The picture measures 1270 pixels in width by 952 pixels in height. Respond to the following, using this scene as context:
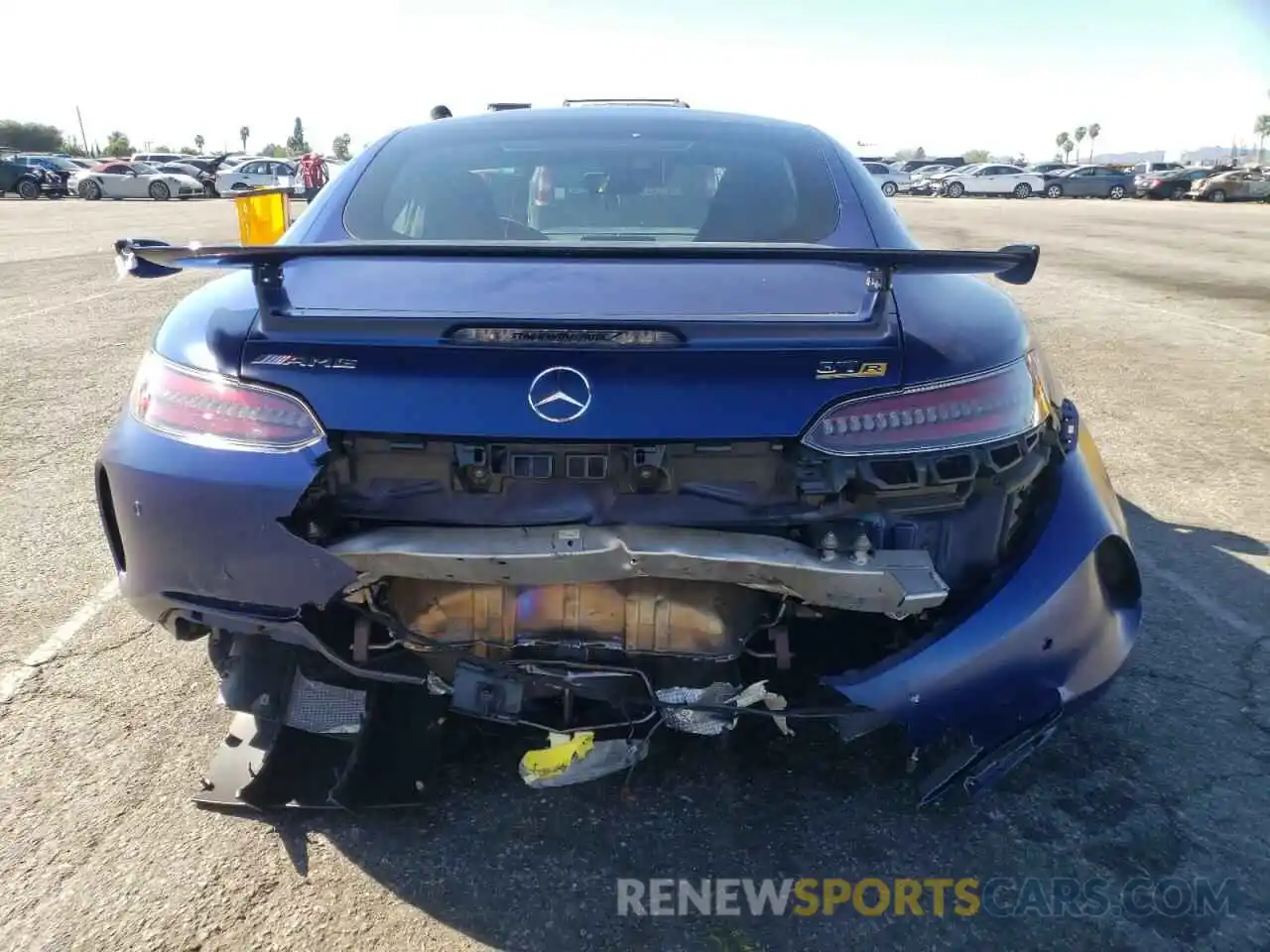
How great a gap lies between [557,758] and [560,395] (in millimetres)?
1019

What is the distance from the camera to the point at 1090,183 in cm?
4675

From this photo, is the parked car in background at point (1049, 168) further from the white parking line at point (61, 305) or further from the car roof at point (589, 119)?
the car roof at point (589, 119)

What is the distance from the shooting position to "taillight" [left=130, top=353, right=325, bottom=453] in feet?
6.33

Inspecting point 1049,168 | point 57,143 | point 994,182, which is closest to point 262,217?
point 994,182

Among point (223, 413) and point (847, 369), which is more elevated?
point (847, 369)

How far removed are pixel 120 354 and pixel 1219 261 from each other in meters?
15.8

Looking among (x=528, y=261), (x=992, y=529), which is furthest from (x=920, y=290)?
(x=528, y=261)

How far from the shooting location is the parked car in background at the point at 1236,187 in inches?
1577

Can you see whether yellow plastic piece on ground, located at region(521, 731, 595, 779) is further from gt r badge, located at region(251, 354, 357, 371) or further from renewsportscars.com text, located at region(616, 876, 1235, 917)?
gt r badge, located at region(251, 354, 357, 371)

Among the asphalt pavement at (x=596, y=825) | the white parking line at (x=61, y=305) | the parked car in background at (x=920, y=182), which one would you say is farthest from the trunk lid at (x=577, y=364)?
the parked car in background at (x=920, y=182)

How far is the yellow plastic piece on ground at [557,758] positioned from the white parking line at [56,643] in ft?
4.60

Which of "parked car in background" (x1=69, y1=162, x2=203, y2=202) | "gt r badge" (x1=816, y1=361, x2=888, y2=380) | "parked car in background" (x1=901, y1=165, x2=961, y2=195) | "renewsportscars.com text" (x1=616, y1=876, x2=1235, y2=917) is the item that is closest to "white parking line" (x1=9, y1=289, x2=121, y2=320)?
"renewsportscars.com text" (x1=616, y1=876, x2=1235, y2=917)

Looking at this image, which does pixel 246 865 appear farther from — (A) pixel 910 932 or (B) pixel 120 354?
(B) pixel 120 354

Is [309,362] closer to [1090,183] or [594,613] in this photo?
[594,613]
